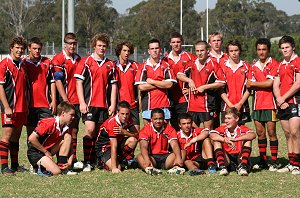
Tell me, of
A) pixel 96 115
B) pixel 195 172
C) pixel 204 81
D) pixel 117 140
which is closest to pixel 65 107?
pixel 96 115

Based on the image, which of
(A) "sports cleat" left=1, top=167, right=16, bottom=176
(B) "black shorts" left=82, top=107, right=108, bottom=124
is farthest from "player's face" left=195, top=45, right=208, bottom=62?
(A) "sports cleat" left=1, top=167, right=16, bottom=176

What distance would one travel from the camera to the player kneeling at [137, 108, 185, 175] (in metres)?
8.17

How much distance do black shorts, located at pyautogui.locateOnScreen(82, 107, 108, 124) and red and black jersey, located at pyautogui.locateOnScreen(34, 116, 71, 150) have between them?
0.38 metres

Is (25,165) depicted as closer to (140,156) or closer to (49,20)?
(140,156)

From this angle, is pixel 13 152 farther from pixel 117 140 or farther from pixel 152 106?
pixel 152 106

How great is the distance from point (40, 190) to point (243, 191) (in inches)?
93.9

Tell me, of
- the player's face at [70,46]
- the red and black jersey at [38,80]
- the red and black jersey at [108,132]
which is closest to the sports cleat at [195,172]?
the red and black jersey at [108,132]

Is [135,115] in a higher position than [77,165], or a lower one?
higher

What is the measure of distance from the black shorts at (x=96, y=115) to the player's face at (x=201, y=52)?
1.59 metres

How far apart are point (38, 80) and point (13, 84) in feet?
1.78

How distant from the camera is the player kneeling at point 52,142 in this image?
26.0ft

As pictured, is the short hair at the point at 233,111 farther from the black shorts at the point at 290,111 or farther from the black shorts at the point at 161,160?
the black shorts at the point at 161,160

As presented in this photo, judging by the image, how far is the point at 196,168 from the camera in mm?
8234

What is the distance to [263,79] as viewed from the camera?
8391 mm
